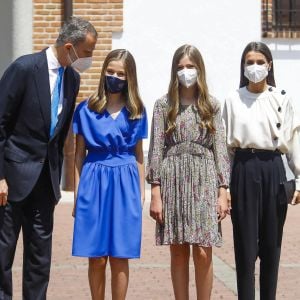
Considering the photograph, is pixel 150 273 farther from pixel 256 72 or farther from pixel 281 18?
pixel 281 18

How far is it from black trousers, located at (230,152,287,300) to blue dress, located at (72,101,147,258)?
708mm

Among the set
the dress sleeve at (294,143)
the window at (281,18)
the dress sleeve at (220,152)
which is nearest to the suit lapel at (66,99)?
the dress sleeve at (220,152)

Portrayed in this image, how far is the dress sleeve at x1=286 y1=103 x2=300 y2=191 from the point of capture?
6699 mm

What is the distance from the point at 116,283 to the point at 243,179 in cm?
110

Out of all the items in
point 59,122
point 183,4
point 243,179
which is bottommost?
point 243,179

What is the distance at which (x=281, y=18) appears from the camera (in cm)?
1480

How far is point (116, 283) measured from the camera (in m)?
6.53

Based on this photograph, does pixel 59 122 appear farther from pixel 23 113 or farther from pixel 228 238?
pixel 228 238

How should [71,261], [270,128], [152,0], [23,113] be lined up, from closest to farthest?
[23,113] < [270,128] < [71,261] < [152,0]

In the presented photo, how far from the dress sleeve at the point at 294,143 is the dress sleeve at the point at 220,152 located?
1.56ft

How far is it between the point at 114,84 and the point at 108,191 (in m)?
0.70

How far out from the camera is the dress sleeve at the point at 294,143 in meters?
6.70

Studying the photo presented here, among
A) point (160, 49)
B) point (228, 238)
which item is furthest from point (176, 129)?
point (160, 49)

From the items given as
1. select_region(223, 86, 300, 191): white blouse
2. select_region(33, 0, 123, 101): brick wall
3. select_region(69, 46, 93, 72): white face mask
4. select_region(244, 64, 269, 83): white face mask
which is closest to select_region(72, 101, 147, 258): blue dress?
select_region(69, 46, 93, 72): white face mask
